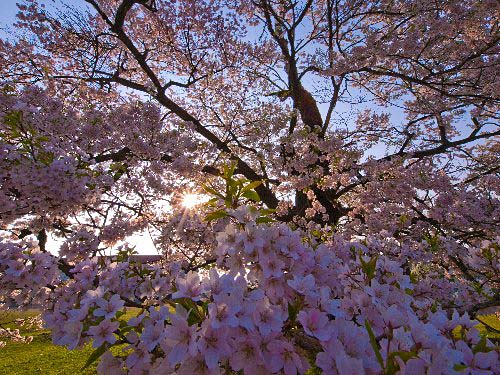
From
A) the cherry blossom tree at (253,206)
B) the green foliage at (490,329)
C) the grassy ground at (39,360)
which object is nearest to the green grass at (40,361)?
the grassy ground at (39,360)

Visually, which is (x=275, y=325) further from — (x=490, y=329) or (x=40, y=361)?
(x=40, y=361)

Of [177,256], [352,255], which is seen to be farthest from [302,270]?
[177,256]

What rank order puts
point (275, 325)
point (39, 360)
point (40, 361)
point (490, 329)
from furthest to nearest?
1. point (39, 360)
2. point (40, 361)
3. point (490, 329)
4. point (275, 325)

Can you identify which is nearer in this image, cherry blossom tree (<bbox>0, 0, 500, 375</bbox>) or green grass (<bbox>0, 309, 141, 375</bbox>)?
cherry blossom tree (<bbox>0, 0, 500, 375</bbox>)

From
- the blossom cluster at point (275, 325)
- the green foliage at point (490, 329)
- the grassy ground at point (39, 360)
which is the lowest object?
the grassy ground at point (39, 360)

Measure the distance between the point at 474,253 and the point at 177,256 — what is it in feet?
14.1

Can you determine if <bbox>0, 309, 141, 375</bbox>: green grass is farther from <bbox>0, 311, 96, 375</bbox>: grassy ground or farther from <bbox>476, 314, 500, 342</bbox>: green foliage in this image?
<bbox>476, 314, 500, 342</bbox>: green foliage

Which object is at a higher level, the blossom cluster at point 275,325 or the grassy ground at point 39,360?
the blossom cluster at point 275,325

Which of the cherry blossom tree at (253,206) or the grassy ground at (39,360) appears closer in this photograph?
the cherry blossom tree at (253,206)

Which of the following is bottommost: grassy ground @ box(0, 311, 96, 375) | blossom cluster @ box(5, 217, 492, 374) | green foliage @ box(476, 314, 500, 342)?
grassy ground @ box(0, 311, 96, 375)

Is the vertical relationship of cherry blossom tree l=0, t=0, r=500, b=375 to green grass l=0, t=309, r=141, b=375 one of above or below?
above

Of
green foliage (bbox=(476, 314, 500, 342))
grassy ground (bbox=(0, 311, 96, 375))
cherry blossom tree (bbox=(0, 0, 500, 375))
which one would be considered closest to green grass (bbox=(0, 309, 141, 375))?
grassy ground (bbox=(0, 311, 96, 375))

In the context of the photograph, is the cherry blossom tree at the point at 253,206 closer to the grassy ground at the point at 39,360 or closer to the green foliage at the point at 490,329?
the green foliage at the point at 490,329

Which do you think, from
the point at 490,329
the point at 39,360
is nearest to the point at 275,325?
the point at 490,329
